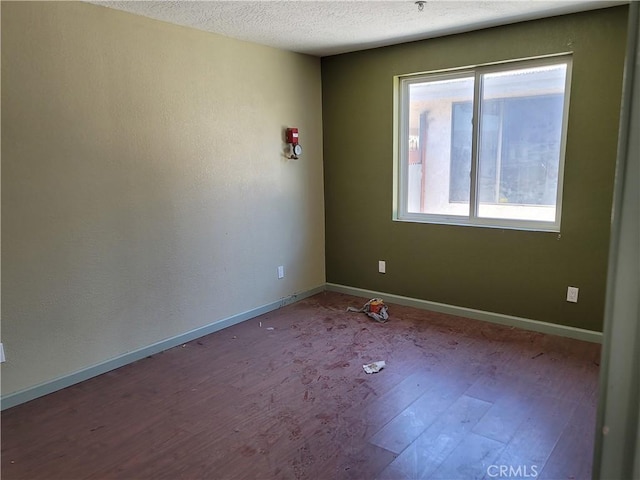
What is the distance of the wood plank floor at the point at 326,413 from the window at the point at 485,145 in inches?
42.7

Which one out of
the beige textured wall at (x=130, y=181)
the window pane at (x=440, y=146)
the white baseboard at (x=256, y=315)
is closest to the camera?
the beige textured wall at (x=130, y=181)

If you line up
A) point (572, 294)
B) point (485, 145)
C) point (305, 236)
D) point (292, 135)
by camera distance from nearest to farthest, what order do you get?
point (572, 294) → point (485, 145) → point (292, 135) → point (305, 236)

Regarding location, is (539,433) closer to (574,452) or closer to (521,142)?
(574,452)

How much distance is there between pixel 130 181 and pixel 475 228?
2.75 metres

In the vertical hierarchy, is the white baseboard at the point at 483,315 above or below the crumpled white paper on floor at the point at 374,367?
above

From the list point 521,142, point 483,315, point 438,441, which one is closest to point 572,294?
point 483,315

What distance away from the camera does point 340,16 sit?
3135 mm

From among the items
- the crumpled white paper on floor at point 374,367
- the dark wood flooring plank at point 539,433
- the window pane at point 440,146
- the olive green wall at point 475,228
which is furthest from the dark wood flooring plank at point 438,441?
the window pane at point 440,146

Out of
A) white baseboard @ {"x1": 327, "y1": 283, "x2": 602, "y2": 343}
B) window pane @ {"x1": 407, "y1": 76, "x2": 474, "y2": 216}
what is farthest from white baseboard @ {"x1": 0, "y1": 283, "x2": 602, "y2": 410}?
window pane @ {"x1": 407, "y1": 76, "x2": 474, "y2": 216}

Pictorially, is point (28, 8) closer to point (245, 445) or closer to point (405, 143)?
point (245, 445)

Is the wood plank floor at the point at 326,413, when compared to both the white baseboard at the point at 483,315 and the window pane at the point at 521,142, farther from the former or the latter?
the window pane at the point at 521,142

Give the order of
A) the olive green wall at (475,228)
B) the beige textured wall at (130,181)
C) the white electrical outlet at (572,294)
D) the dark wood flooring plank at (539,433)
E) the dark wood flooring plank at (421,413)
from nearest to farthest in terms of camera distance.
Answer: the dark wood flooring plank at (539,433)
the dark wood flooring plank at (421,413)
the beige textured wall at (130,181)
the olive green wall at (475,228)
the white electrical outlet at (572,294)

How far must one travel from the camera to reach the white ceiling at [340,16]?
113 inches

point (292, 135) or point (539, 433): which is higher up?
point (292, 135)
